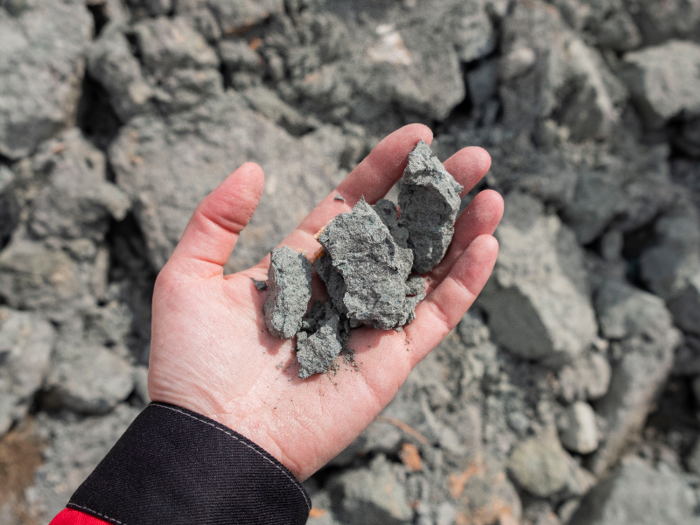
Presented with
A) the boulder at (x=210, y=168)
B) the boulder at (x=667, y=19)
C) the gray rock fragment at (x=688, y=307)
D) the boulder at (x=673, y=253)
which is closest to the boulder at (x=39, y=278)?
the boulder at (x=210, y=168)

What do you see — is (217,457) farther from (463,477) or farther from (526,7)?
(526,7)

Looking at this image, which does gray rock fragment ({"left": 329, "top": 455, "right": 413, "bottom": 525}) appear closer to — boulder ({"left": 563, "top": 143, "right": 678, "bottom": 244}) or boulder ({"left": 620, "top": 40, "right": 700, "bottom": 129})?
boulder ({"left": 563, "top": 143, "right": 678, "bottom": 244})

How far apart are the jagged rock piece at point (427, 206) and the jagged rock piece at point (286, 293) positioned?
589 mm

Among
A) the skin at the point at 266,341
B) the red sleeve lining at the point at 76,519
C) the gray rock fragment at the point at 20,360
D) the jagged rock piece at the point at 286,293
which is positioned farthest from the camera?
the gray rock fragment at the point at 20,360

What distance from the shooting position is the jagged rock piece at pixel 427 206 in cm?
226

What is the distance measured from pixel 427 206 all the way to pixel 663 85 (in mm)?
3124

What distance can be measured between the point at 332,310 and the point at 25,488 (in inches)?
99.7

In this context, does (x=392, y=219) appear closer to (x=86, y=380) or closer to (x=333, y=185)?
(x=333, y=185)

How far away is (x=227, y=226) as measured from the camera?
7.30 feet

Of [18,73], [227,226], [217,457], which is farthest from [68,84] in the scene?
[217,457]

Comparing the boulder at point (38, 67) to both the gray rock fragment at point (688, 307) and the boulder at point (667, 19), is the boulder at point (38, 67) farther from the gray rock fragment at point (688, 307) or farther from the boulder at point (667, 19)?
the gray rock fragment at point (688, 307)

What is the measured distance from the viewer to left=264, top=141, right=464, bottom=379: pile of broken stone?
6.95 feet

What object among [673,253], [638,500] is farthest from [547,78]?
[638,500]

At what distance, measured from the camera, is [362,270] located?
221 cm
